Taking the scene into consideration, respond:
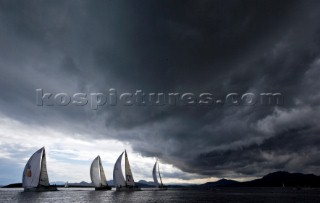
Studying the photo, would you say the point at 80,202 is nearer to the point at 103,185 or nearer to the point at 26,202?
the point at 26,202

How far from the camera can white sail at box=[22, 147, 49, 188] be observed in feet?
315

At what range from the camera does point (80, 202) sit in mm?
75188

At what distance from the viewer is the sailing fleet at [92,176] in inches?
3812

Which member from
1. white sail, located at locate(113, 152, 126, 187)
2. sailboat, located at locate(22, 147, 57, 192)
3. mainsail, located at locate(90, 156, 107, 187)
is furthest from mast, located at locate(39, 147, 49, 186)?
white sail, located at locate(113, 152, 126, 187)

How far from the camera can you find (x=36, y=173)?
9619cm

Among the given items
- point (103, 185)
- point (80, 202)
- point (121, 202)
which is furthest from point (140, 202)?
point (103, 185)

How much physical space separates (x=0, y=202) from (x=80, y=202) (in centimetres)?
2193

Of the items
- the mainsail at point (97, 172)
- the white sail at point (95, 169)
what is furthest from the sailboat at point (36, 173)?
the mainsail at point (97, 172)

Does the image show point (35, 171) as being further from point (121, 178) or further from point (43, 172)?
point (121, 178)

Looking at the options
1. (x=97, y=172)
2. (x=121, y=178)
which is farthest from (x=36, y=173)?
(x=121, y=178)

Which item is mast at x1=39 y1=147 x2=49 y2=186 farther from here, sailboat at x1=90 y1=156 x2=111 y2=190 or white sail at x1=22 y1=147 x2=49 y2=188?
sailboat at x1=90 y1=156 x2=111 y2=190

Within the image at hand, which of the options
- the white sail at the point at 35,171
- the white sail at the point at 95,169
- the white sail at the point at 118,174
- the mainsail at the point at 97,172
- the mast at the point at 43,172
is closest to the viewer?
the white sail at the point at 35,171

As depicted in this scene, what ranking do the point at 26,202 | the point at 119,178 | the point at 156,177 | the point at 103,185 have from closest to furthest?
the point at 26,202, the point at 119,178, the point at 103,185, the point at 156,177

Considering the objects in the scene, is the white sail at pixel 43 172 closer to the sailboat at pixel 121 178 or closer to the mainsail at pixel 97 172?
the mainsail at pixel 97 172
